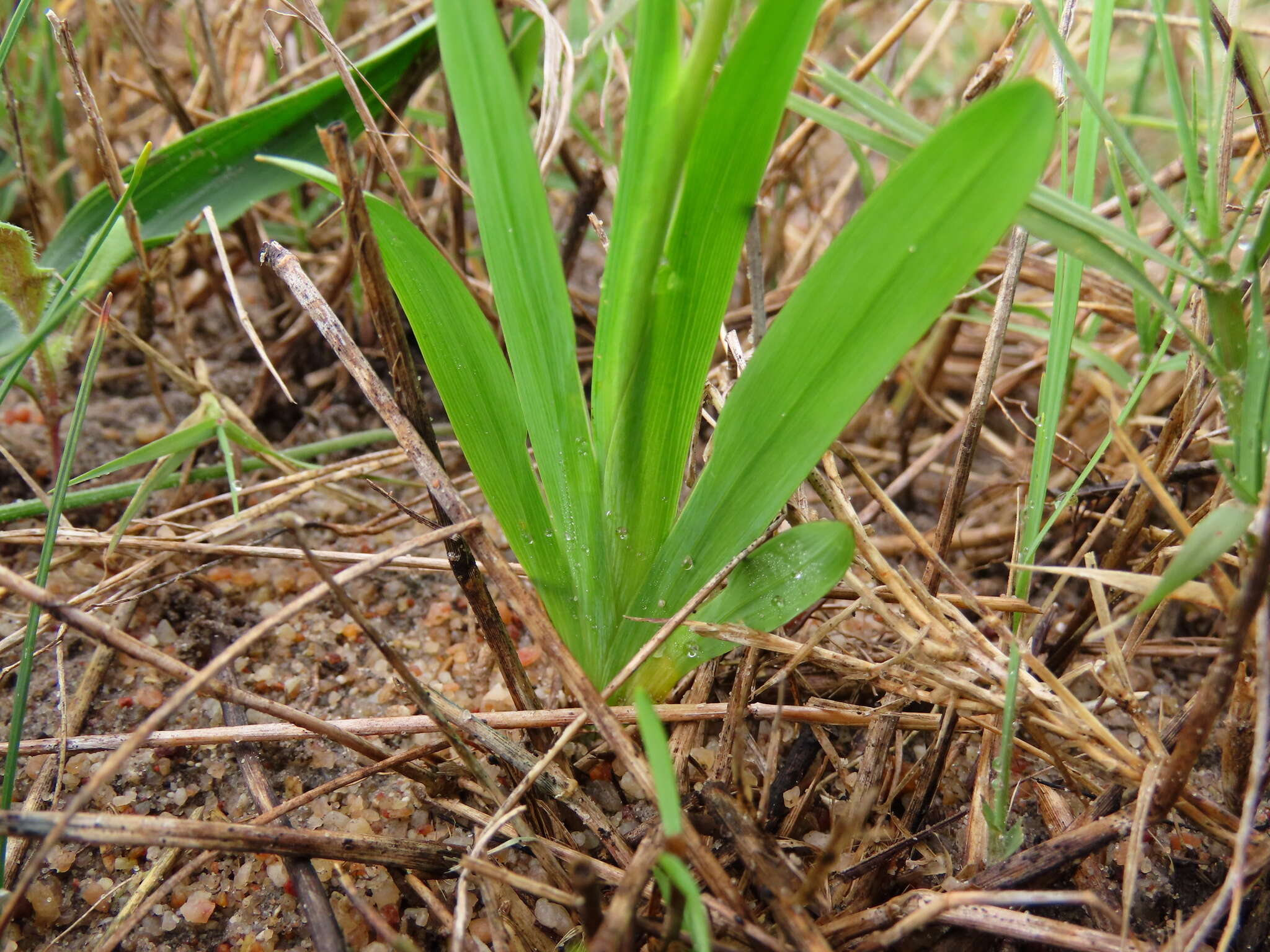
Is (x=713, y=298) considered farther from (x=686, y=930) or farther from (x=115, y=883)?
(x=115, y=883)

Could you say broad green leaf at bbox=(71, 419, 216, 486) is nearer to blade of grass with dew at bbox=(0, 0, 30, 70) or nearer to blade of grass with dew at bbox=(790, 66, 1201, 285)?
blade of grass with dew at bbox=(0, 0, 30, 70)

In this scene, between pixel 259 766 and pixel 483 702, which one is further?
pixel 483 702

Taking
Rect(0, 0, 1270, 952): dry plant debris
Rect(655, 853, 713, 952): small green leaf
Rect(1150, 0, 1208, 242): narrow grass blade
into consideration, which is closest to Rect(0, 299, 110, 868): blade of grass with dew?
Rect(0, 0, 1270, 952): dry plant debris

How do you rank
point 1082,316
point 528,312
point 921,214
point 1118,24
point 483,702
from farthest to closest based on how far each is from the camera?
point 1118,24 → point 1082,316 → point 483,702 → point 528,312 → point 921,214

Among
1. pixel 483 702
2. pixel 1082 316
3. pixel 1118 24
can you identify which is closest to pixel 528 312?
pixel 483 702

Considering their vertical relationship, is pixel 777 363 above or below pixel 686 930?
above

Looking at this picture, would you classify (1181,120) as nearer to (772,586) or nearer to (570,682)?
(772,586)

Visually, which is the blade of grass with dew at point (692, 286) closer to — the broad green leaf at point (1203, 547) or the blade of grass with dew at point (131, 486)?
the broad green leaf at point (1203, 547)

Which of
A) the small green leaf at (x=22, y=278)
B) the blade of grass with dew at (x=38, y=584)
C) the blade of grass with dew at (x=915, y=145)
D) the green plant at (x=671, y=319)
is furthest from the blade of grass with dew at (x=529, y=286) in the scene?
the small green leaf at (x=22, y=278)
